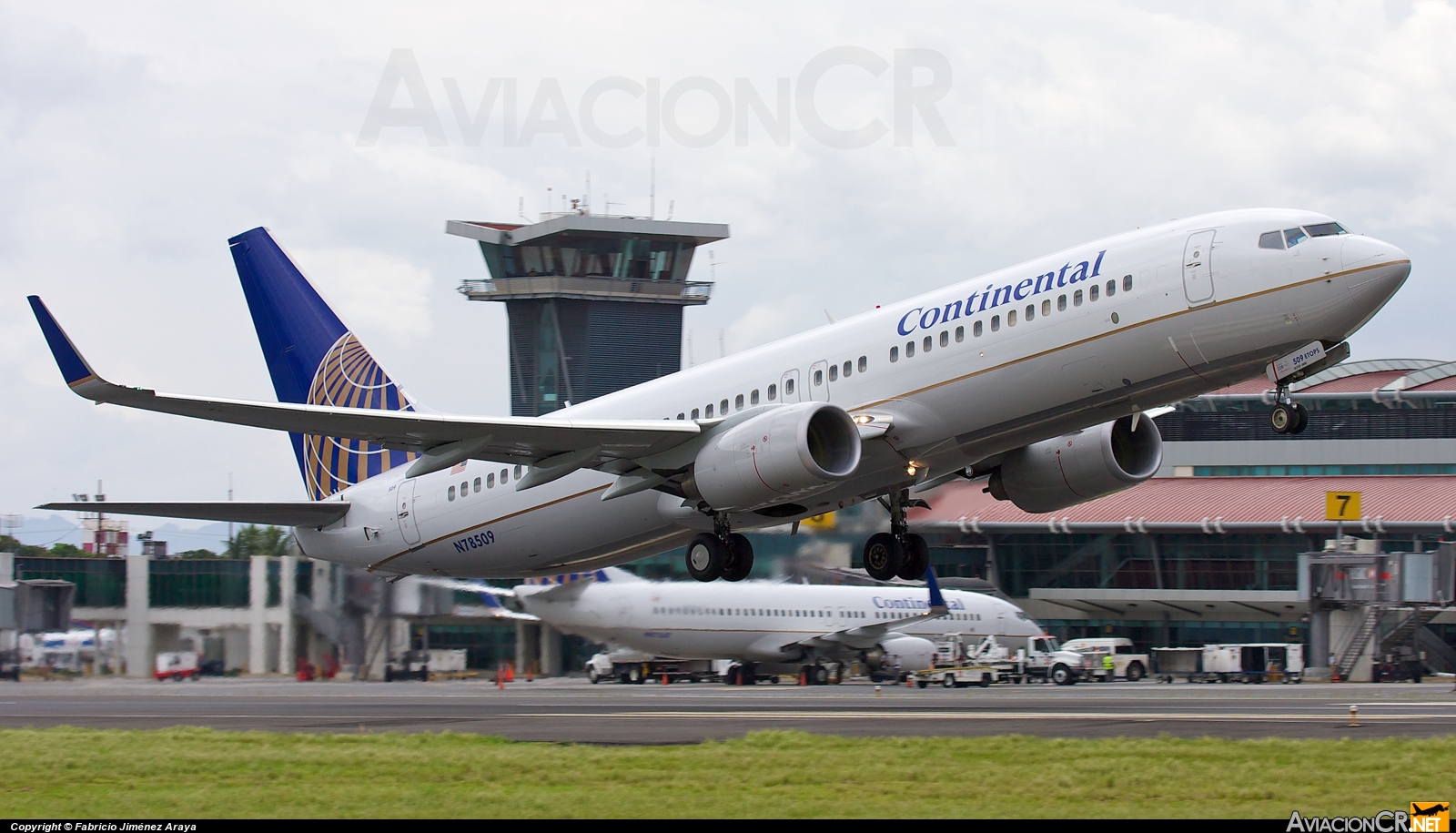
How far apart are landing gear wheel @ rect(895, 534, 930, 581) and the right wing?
5.69 m

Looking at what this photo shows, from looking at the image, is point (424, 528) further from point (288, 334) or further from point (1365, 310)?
point (1365, 310)

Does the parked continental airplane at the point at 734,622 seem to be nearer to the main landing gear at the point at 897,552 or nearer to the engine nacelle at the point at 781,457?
the main landing gear at the point at 897,552

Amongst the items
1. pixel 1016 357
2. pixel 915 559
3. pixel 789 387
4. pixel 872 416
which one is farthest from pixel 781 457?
pixel 915 559

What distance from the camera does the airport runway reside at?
24.2 meters

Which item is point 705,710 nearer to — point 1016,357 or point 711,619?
point 1016,357

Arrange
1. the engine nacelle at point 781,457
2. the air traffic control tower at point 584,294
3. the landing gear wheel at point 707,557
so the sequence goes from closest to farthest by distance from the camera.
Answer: the engine nacelle at point 781,457, the landing gear wheel at point 707,557, the air traffic control tower at point 584,294

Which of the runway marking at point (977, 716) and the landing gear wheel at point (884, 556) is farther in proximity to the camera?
the landing gear wheel at point (884, 556)

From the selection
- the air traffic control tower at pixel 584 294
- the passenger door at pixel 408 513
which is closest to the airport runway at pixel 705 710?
the passenger door at pixel 408 513

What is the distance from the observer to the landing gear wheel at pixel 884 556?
29.1m

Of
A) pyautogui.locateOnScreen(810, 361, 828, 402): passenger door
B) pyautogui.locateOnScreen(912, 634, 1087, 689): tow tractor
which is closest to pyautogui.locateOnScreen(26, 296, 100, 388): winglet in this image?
pyautogui.locateOnScreen(810, 361, 828, 402): passenger door

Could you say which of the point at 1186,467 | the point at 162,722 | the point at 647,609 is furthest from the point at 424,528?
the point at 1186,467

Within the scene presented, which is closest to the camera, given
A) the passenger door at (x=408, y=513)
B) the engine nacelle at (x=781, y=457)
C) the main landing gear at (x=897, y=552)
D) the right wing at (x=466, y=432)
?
→ the right wing at (x=466, y=432)

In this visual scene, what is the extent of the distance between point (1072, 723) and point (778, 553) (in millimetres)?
24386

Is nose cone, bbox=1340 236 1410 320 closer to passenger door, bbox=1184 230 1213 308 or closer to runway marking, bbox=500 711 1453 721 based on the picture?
passenger door, bbox=1184 230 1213 308
